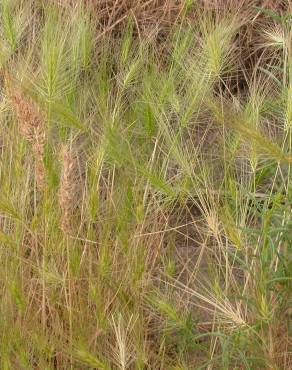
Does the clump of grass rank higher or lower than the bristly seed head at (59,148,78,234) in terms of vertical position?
higher

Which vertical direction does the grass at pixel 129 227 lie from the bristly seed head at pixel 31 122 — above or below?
below

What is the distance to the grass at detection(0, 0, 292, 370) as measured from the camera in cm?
170

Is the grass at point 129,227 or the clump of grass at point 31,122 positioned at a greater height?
the clump of grass at point 31,122

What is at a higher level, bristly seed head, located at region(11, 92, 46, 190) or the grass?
bristly seed head, located at region(11, 92, 46, 190)

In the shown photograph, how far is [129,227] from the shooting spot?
1934mm

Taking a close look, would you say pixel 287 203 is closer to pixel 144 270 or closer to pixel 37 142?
pixel 144 270

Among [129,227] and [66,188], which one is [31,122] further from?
[129,227]

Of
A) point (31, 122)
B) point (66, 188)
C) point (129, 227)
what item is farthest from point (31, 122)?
point (129, 227)

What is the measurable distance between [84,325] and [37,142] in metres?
0.42

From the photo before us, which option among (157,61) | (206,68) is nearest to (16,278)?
(206,68)

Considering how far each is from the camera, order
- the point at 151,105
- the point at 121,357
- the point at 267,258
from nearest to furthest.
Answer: the point at 121,357 → the point at 267,258 → the point at 151,105

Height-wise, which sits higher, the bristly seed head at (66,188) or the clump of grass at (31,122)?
the clump of grass at (31,122)

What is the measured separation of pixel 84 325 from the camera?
1805mm

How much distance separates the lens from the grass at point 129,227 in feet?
5.57
